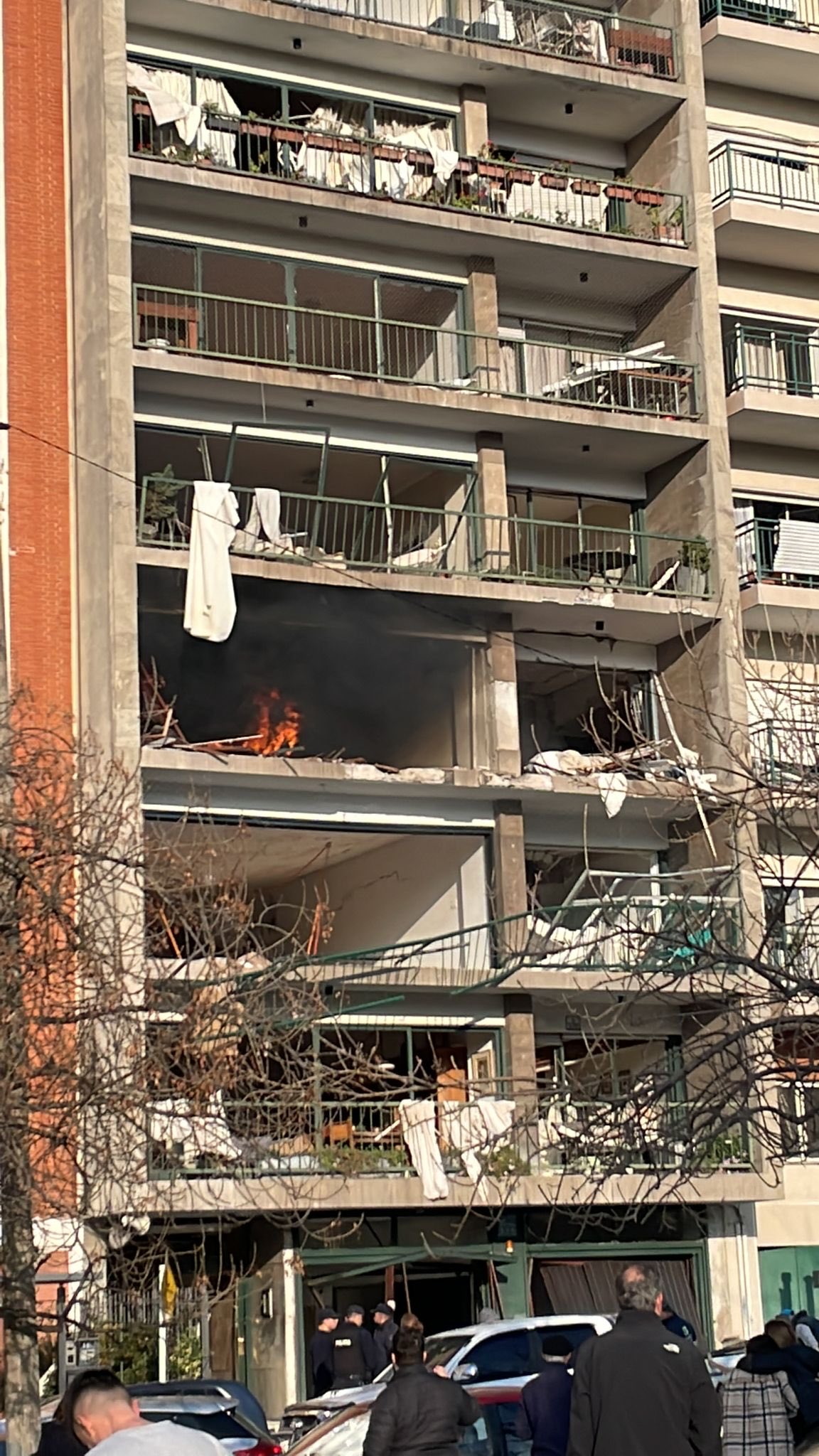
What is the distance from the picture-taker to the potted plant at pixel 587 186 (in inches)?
1387

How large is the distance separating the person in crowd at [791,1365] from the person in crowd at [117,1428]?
6.39 m

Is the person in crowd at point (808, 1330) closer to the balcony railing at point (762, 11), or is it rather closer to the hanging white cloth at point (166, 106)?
the hanging white cloth at point (166, 106)

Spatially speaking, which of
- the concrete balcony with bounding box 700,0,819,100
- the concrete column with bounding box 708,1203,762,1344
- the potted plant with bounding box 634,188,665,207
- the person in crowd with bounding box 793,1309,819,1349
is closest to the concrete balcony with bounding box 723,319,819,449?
the potted plant with bounding box 634,188,665,207

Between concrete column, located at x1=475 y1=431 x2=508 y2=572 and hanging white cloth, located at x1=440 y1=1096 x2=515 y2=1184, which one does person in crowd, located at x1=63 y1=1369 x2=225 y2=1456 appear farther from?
concrete column, located at x1=475 y1=431 x2=508 y2=572

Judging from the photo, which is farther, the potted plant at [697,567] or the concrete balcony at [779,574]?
the concrete balcony at [779,574]

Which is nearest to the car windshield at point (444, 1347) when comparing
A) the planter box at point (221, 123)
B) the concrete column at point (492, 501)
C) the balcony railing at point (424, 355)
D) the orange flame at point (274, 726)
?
the orange flame at point (274, 726)

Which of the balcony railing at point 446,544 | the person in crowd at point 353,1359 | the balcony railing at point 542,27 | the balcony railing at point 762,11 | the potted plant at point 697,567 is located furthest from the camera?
the balcony railing at point 762,11

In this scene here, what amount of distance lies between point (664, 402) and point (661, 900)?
27.3 feet

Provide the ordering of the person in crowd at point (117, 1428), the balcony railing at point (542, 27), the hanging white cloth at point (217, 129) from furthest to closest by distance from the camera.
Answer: the balcony railing at point (542, 27) < the hanging white cloth at point (217, 129) < the person in crowd at point (117, 1428)

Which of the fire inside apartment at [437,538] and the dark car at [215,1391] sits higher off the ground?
the fire inside apartment at [437,538]

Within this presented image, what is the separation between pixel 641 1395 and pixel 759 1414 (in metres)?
3.62

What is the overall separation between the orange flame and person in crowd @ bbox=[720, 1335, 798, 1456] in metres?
19.1

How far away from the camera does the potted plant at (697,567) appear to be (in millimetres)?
34094

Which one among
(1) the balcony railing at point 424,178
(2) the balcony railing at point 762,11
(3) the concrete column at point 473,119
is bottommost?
(1) the balcony railing at point 424,178
